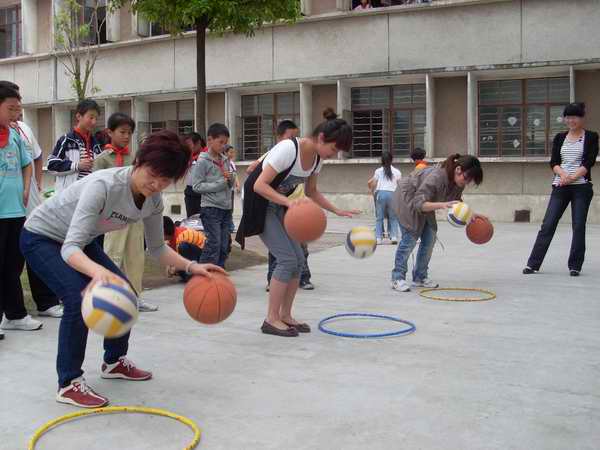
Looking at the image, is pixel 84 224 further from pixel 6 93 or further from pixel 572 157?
pixel 572 157

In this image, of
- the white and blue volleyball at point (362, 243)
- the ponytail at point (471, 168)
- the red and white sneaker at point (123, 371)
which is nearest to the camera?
the red and white sneaker at point (123, 371)

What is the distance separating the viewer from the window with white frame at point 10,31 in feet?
96.6

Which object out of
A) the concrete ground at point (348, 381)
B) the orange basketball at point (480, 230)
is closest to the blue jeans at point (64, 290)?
the concrete ground at point (348, 381)

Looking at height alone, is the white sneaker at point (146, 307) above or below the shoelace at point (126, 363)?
below

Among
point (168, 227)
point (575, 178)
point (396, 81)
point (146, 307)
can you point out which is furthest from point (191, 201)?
point (396, 81)

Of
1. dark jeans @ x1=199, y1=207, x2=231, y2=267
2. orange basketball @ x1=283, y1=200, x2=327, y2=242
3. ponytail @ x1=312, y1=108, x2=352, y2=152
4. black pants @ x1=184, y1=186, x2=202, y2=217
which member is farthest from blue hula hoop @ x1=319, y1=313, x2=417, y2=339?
black pants @ x1=184, y1=186, x2=202, y2=217

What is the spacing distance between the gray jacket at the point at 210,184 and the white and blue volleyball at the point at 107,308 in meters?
4.65

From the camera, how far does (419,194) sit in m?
7.89

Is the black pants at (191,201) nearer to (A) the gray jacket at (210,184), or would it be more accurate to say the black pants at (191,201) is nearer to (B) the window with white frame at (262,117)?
(A) the gray jacket at (210,184)

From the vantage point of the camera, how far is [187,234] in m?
8.80

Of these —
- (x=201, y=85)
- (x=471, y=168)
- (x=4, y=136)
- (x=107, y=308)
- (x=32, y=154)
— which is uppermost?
(x=201, y=85)

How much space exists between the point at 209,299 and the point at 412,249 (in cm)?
430

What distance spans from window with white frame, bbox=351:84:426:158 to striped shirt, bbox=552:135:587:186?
12.1 meters

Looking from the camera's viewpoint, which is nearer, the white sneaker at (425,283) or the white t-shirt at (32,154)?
the white t-shirt at (32,154)
